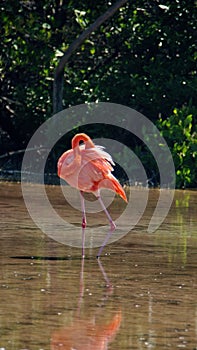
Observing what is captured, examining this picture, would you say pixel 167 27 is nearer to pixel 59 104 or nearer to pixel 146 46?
pixel 146 46

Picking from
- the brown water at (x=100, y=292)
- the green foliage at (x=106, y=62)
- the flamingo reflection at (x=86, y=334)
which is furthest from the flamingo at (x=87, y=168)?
the green foliage at (x=106, y=62)

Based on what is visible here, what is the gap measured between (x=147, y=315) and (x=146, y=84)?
10.1 metres

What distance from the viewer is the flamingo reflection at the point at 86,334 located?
4633 mm

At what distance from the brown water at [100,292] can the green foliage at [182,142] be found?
14.8ft

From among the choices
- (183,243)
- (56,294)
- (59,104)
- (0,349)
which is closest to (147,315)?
(56,294)

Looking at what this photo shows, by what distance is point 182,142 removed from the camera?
14164mm

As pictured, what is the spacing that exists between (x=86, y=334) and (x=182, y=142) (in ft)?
31.1

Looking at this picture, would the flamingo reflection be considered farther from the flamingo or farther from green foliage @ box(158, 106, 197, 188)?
green foliage @ box(158, 106, 197, 188)

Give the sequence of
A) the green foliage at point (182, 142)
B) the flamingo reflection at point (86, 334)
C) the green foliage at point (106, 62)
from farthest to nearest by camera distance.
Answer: the green foliage at point (106, 62)
the green foliage at point (182, 142)
the flamingo reflection at point (86, 334)

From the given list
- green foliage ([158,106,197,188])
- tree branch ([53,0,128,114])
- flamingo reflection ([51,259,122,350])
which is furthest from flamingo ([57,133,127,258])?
tree branch ([53,0,128,114])

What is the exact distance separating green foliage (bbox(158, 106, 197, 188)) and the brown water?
4508 mm

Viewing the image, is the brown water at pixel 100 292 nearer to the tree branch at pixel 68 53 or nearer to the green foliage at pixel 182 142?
the green foliage at pixel 182 142

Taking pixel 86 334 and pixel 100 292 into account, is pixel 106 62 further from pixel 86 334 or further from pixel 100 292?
pixel 86 334

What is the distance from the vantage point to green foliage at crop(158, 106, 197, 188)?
13.7 meters
